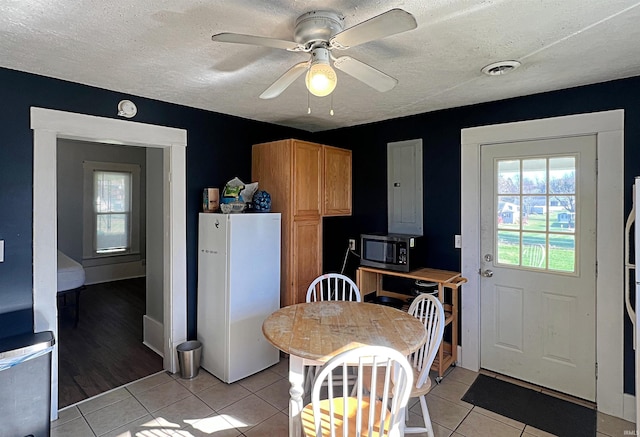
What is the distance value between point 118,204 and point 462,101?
19.2 ft

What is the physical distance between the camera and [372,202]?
12.3 feet

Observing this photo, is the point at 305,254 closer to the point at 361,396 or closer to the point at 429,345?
the point at 429,345

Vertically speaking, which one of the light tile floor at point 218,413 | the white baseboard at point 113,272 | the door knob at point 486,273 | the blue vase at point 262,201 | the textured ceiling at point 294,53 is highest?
the textured ceiling at point 294,53

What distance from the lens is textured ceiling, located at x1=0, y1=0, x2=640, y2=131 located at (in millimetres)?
1494

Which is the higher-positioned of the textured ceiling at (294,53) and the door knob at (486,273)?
the textured ceiling at (294,53)

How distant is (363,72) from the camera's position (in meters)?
1.69

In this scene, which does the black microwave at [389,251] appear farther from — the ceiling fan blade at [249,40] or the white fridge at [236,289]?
the ceiling fan blade at [249,40]

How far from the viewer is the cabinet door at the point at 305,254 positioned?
3291mm

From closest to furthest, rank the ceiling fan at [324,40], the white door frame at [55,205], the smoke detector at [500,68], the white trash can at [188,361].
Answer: the ceiling fan at [324,40]
the smoke detector at [500,68]
the white door frame at [55,205]
the white trash can at [188,361]

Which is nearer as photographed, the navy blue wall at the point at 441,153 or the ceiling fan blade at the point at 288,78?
the ceiling fan blade at the point at 288,78

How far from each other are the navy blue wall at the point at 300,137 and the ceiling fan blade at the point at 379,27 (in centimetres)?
198

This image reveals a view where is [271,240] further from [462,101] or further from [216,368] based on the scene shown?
[462,101]

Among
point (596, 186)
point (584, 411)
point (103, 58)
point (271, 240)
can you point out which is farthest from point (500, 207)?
point (103, 58)

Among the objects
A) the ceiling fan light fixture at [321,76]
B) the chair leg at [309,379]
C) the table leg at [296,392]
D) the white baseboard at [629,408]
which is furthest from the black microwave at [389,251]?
the ceiling fan light fixture at [321,76]
